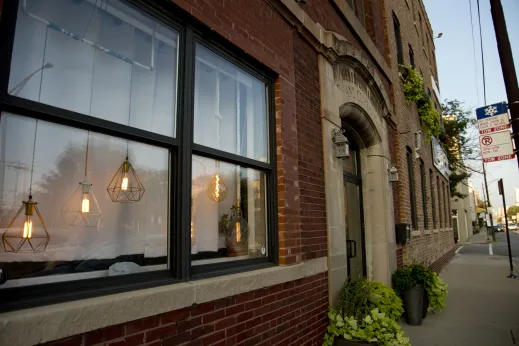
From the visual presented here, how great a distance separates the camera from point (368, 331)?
3893 millimetres

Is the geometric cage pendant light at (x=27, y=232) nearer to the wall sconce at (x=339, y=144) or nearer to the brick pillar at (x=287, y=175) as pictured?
the brick pillar at (x=287, y=175)

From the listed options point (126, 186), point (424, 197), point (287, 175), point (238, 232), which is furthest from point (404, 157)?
point (126, 186)

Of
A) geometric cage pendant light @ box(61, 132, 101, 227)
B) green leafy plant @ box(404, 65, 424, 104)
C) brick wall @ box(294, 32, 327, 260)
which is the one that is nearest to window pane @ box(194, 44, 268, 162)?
brick wall @ box(294, 32, 327, 260)

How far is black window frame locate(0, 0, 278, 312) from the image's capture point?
73.0 inches

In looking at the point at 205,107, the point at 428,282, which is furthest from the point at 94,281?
the point at 428,282

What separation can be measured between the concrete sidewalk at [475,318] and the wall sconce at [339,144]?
9.15 ft

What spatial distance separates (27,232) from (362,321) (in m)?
3.47

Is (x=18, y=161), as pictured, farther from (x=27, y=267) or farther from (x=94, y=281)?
(x=94, y=281)

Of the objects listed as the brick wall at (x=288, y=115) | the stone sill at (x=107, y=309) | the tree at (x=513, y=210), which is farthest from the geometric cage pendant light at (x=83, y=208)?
the tree at (x=513, y=210)

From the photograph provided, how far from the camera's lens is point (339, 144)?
4926 mm

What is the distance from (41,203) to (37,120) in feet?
1.64

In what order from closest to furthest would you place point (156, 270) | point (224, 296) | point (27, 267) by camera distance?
point (27, 267) < point (156, 270) < point (224, 296)

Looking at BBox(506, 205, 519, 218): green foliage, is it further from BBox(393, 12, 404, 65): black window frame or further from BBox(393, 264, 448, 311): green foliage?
BBox(393, 264, 448, 311): green foliage

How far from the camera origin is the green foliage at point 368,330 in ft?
12.6
